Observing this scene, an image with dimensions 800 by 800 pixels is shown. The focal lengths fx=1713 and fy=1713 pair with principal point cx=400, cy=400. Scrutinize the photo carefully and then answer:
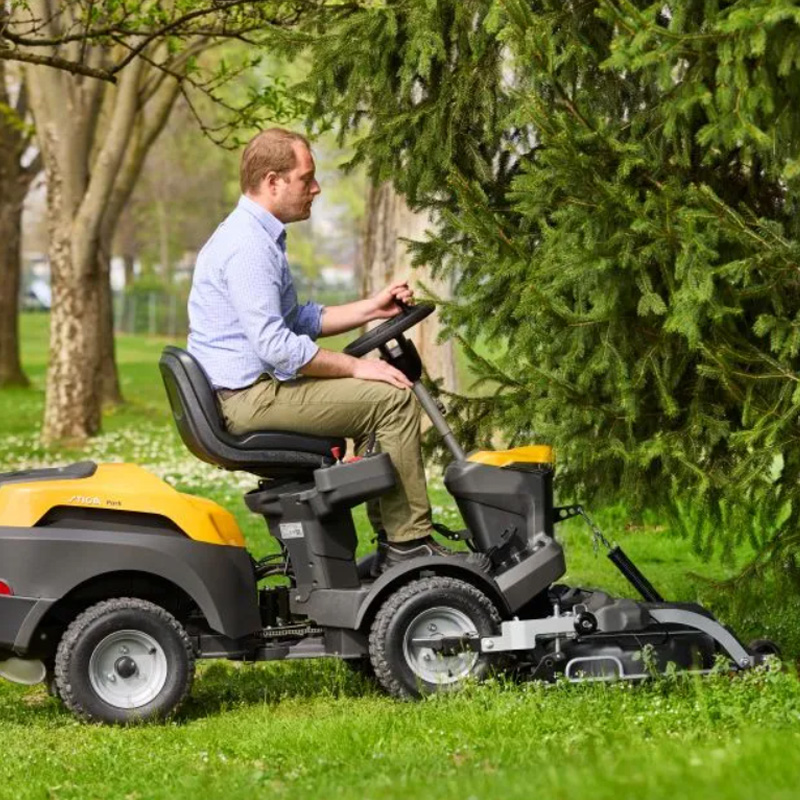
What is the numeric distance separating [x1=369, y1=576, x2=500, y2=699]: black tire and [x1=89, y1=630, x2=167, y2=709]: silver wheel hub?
800 mm

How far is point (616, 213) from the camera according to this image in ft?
20.4

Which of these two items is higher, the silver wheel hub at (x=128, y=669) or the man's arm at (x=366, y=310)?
the man's arm at (x=366, y=310)

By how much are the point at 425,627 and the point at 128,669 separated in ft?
3.59

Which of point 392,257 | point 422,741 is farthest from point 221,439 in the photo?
point 392,257

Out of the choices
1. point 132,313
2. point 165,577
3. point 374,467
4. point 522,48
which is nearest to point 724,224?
point 522,48

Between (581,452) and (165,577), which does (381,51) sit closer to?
(581,452)

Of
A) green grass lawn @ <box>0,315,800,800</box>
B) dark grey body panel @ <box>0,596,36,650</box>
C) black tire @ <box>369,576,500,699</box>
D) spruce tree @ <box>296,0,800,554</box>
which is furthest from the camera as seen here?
black tire @ <box>369,576,500,699</box>

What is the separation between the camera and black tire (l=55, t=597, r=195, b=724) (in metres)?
6.16

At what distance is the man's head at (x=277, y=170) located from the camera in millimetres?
6398

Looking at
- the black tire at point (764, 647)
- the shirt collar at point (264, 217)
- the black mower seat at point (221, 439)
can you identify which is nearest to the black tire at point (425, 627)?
the black mower seat at point (221, 439)

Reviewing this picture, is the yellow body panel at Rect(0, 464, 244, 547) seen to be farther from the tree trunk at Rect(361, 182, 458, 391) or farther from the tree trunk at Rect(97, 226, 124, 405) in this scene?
the tree trunk at Rect(97, 226, 124, 405)

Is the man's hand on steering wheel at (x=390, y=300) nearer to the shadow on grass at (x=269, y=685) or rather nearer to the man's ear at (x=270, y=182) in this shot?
the man's ear at (x=270, y=182)

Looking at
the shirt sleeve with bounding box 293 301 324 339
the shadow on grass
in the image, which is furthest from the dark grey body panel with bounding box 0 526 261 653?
the shirt sleeve with bounding box 293 301 324 339

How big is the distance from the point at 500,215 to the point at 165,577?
85.2 inches
